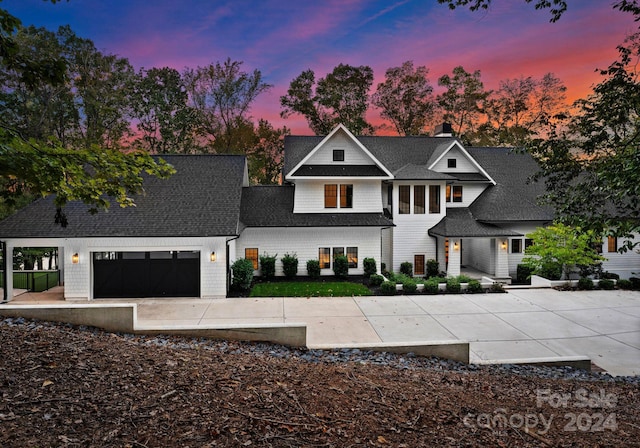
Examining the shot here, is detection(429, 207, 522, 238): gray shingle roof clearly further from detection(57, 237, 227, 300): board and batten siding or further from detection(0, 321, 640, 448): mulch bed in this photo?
detection(0, 321, 640, 448): mulch bed

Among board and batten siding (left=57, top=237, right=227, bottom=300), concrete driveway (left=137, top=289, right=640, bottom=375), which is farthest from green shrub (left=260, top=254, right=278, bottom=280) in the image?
concrete driveway (left=137, top=289, right=640, bottom=375)

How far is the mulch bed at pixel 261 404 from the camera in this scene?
12.1 ft

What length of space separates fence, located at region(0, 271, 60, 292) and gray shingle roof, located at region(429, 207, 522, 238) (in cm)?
1890

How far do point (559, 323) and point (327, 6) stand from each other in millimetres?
12230

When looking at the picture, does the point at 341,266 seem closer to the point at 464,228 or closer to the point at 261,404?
the point at 464,228

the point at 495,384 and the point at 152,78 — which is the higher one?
the point at 152,78

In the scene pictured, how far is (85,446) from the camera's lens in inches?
134

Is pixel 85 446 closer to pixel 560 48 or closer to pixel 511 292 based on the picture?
pixel 560 48

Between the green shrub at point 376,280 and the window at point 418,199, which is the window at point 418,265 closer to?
the window at point 418,199

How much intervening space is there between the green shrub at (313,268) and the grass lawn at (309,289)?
123 centimetres

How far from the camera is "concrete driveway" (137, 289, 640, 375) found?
9414mm

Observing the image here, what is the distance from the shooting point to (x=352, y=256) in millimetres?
18984

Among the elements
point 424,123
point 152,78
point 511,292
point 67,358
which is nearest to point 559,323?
point 511,292

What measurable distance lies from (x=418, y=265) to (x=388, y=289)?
5727mm
